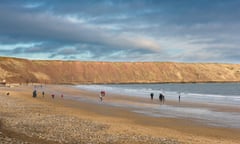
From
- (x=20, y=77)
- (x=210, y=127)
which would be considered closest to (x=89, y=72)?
(x=20, y=77)

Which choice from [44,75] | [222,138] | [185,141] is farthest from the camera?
[44,75]

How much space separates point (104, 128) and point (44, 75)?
514 feet

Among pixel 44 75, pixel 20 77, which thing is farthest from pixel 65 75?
pixel 20 77

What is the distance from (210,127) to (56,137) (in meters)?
9.67

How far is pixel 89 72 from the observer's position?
195 meters

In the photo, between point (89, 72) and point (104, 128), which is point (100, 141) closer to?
point (104, 128)

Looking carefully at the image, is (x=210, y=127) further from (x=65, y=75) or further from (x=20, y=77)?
(x=65, y=75)

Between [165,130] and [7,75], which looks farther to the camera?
[7,75]

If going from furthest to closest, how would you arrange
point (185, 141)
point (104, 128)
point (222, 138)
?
point (104, 128) → point (222, 138) → point (185, 141)

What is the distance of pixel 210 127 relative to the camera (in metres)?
21.9

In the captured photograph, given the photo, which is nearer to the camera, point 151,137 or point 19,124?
point 151,137

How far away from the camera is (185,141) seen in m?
16.2

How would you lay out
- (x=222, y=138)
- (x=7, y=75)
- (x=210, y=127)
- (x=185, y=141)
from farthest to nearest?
(x=7, y=75) < (x=210, y=127) < (x=222, y=138) < (x=185, y=141)

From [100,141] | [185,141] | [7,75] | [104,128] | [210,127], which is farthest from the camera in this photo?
[7,75]
